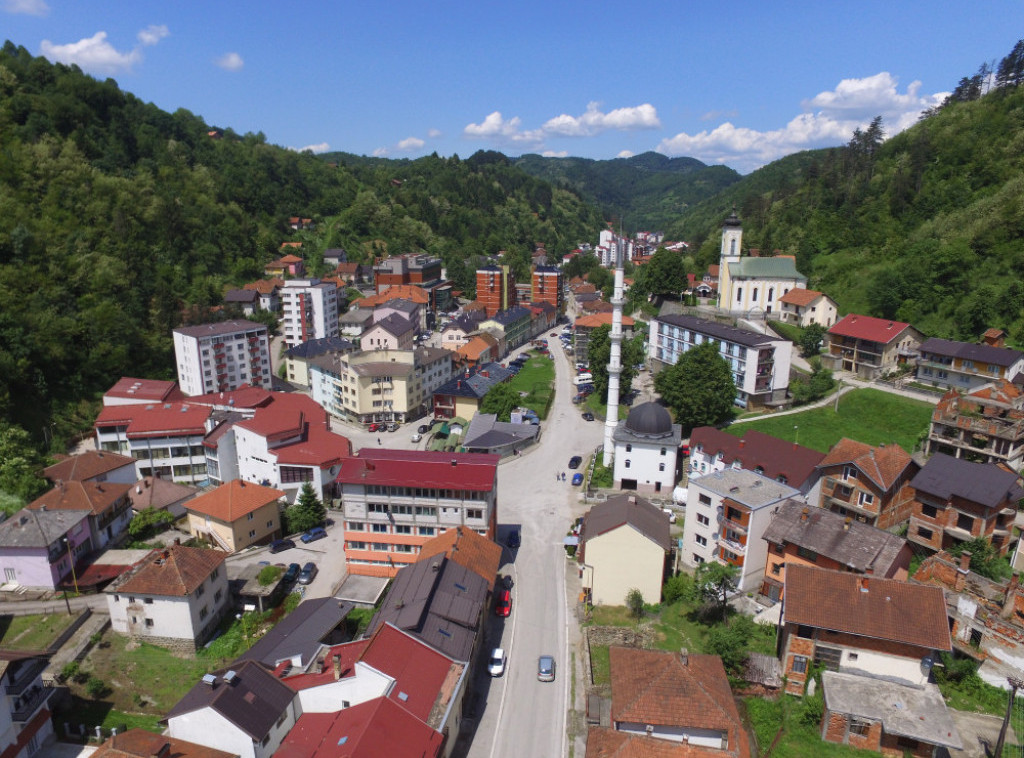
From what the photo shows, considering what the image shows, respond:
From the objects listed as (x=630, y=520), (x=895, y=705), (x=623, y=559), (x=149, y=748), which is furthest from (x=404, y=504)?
(x=895, y=705)

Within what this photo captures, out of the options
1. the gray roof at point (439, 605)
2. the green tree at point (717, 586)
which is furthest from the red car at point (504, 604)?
the green tree at point (717, 586)

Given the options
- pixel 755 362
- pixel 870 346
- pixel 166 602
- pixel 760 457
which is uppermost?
pixel 870 346

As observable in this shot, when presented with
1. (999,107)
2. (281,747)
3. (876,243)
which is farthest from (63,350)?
(999,107)

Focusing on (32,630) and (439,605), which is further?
(32,630)

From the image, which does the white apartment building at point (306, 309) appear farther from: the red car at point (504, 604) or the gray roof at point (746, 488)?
the gray roof at point (746, 488)

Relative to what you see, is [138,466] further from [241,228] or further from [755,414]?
[241,228]

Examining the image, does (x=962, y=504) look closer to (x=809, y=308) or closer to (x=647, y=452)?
(x=647, y=452)

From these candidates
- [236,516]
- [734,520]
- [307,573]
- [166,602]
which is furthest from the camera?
[236,516]
